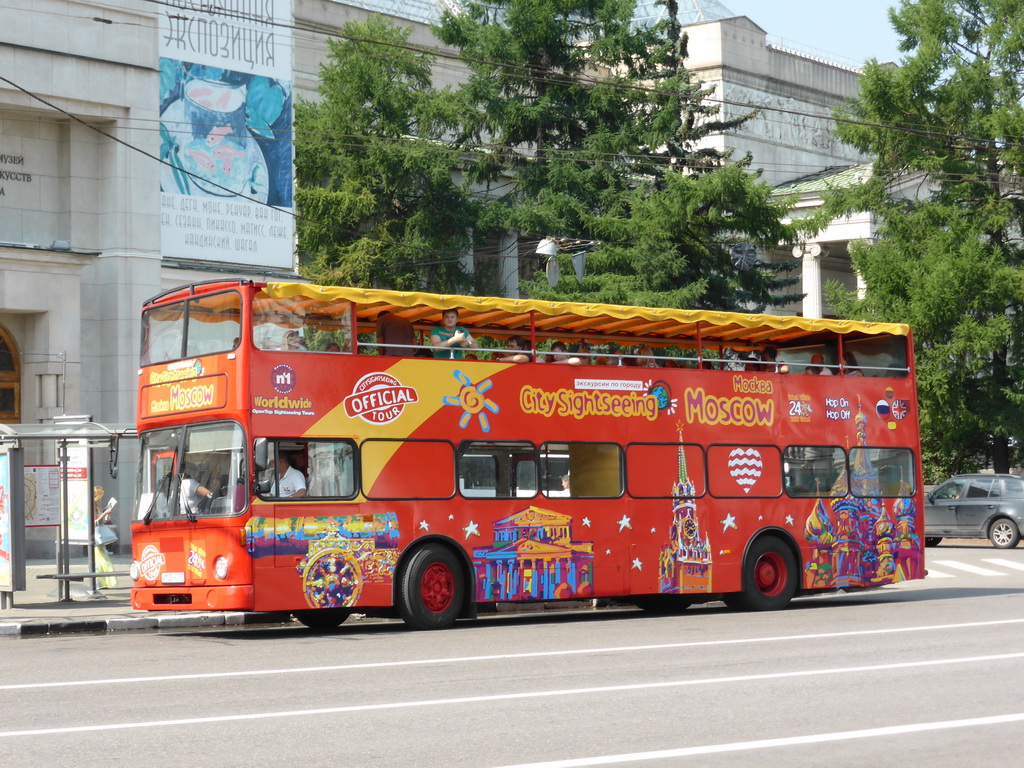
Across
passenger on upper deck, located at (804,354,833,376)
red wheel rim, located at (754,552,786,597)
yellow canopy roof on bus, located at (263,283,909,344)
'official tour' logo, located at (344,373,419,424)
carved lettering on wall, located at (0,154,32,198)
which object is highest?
carved lettering on wall, located at (0,154,32,198)

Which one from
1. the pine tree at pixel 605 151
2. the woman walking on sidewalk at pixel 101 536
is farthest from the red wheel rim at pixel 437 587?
the pine tree at pixel 605 151

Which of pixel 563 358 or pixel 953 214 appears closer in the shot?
pixel 563 358

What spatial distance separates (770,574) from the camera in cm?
2002

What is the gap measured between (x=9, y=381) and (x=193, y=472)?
14.9 meters

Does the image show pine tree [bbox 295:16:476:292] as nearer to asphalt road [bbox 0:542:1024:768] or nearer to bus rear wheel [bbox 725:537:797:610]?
bus rear wheel [bbox 725:537:797:610]

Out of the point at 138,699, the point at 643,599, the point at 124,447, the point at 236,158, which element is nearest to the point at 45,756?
the point at 138,699

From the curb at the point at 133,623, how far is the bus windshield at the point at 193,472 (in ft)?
Answer: 7.27

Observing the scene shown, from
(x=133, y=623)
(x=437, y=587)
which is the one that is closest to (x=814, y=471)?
(x=437, y=587)

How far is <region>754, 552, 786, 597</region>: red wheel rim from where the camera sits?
19.9 m

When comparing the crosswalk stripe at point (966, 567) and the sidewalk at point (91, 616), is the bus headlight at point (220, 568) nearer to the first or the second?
the sidewalk at point (91, 616)

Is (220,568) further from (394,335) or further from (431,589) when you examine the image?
(394,335)

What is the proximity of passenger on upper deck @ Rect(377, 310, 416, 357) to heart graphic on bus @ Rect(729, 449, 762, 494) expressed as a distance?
198 inches

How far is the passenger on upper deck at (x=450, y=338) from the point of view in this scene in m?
17.4

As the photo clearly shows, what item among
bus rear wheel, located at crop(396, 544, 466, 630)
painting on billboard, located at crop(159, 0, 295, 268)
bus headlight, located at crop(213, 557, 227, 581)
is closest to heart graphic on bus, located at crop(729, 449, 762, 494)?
bus rear wheel, located at crop(396, 544, 466, 630)
